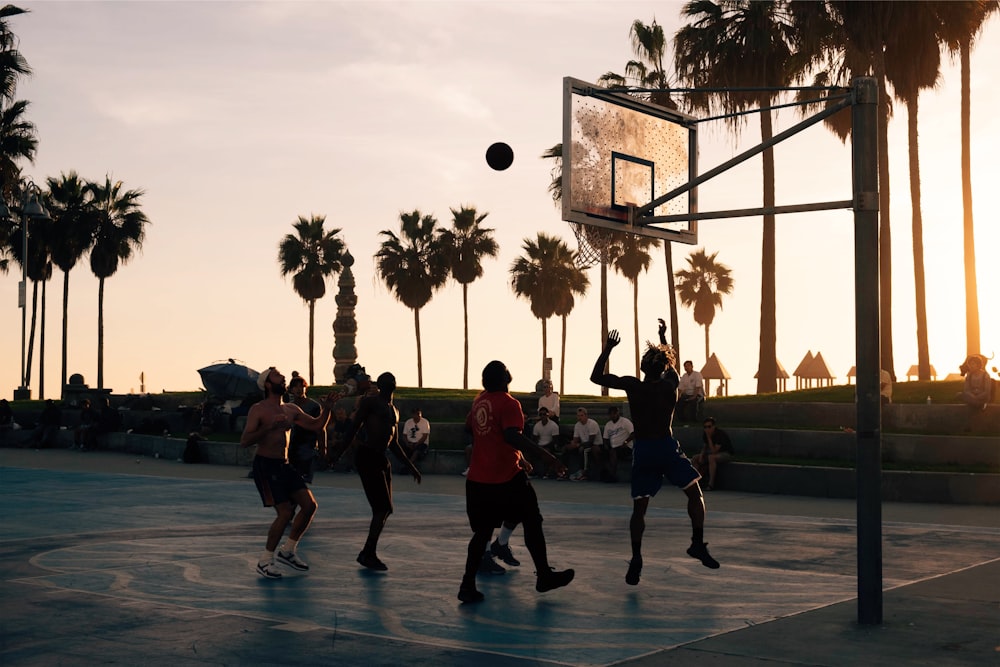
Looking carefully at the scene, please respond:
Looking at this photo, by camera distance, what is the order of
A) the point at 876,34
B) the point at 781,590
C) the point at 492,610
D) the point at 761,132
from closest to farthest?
the point at 492,610
the point at 781,590
the point at 876,34
the point at 761,132

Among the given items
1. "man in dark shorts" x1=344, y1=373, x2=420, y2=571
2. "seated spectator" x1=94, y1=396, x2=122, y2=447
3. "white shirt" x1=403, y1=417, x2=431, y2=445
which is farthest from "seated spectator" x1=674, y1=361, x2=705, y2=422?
"man in dark shorts" x1=344, y1=373, x2=420, y2=571

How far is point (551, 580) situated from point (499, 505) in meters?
0.71

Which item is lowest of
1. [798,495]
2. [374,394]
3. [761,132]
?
[798,495]

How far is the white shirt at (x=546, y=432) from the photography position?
77.6 feet

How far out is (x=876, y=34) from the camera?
35219 mm

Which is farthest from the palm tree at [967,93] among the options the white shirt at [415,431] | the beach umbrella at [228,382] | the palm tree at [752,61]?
the beach umbrella at [228,382]

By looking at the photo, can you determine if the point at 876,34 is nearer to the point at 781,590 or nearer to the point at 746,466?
the point at 746,466

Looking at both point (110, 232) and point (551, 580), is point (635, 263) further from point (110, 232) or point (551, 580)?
point (551, 580)

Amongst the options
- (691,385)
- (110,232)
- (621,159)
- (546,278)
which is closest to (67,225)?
(110,232)

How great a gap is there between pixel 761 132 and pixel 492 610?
32452 millimetres

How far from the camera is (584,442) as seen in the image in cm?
2328

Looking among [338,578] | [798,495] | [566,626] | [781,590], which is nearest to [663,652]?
[566,626]

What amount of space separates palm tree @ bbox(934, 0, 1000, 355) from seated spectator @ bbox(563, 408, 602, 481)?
1776cm

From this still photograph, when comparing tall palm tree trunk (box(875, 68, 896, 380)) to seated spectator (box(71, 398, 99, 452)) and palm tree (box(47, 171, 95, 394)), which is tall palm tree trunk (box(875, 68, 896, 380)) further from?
palm tree (box(47, 171, 95, 394))
